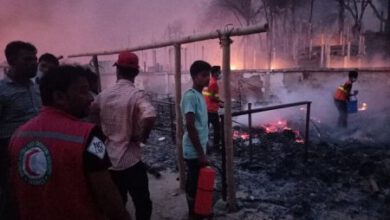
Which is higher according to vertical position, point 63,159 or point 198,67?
point 198,67

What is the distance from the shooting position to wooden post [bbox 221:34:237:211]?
436 centimetres

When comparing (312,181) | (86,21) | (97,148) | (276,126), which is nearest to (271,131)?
(276,126)

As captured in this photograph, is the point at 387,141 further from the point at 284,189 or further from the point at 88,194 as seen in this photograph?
the point at 88,194

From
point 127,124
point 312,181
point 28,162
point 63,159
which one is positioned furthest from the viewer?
point 312,181

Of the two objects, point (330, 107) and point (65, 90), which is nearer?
point (65, 90)

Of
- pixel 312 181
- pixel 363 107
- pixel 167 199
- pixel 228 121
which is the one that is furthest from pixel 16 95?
pixel 363 107

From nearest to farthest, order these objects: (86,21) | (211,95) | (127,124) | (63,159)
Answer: (63,159), (127,124), (211,95), (86,21)

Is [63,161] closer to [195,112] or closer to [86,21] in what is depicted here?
[195,112]

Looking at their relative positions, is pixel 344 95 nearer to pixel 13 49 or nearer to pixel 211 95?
pixel 211 95

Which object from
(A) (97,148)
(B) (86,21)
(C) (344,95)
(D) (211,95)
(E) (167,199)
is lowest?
(E) (167,199)

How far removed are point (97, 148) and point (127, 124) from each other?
1.65 metres

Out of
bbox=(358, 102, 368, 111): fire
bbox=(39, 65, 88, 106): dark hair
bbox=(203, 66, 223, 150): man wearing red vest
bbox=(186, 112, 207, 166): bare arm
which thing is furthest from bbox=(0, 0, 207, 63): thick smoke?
bbox=(39, 65, 88, 106): dark hair

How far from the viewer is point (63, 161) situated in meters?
1.75

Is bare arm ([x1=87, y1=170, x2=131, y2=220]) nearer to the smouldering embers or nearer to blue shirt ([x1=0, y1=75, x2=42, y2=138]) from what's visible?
blue shirt ([x1=0, y1=75, x2=42, y2=138])
